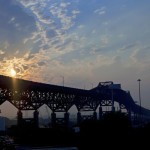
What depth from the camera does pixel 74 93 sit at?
114 metres

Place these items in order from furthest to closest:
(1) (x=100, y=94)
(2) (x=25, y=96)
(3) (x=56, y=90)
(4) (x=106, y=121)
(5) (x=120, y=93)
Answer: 1. (5) (x=120, y=93)
2. (1) (x=100, y=94)
3. (3) (x=56, y=90)
4. (2) (x=25, y=96)
5. (4) (x=106, y=121)

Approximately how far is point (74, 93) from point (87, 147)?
3272 inches

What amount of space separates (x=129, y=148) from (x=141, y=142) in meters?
1.57

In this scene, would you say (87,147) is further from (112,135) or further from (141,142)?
(141,142)

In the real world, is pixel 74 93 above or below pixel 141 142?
above

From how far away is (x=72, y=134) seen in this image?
6400 centimetres

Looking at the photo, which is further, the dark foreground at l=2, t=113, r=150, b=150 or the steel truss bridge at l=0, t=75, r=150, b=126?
the steel truss bridge at l=0, t=75, r=150, b=126

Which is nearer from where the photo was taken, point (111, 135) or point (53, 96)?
point (111, 135)

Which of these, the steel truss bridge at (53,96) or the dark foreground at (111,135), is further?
the steel truss bridge at (53,96)

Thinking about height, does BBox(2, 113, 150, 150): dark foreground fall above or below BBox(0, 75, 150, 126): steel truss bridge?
below

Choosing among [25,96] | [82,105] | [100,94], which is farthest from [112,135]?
[100,94]

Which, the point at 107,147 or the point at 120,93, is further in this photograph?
the point at 120,93

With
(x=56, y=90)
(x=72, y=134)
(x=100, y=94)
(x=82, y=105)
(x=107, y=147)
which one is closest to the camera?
(x=107, y=147)

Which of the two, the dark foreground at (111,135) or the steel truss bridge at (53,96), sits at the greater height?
the steel truss bridge at (53,96)
